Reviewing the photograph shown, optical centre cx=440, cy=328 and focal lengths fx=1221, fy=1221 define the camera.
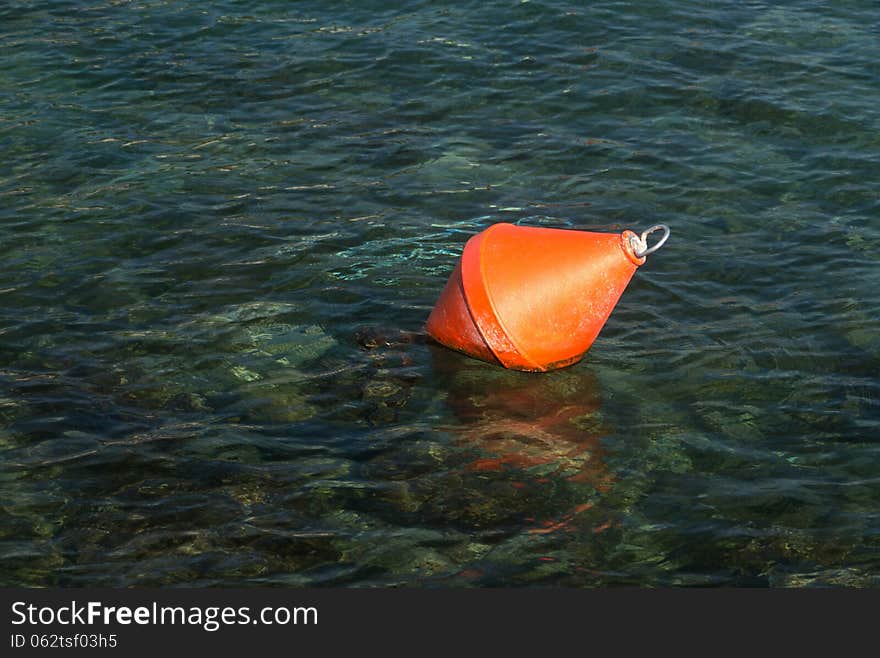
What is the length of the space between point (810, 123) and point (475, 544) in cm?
726

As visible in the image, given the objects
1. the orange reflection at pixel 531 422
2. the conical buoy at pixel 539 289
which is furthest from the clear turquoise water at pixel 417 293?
the conical buoy at pixel 539 289

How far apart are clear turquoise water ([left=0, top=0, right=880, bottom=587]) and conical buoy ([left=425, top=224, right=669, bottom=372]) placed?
1.11 feet

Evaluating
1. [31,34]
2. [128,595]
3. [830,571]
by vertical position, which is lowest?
[830,571]

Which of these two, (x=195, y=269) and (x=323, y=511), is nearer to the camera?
(x=323, y=511)

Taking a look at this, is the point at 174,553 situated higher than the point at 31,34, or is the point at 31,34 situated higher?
the point at 31,34

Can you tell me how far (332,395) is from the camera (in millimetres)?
8383

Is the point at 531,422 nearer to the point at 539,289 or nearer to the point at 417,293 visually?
the point at 539,289

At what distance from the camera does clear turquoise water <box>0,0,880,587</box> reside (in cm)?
707

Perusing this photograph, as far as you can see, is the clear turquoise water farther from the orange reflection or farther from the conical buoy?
the conical buoy

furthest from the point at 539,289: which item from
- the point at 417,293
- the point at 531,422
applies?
the point at 417,293

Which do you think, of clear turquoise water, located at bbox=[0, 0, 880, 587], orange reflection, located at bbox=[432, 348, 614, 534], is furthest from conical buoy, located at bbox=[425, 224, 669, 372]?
clear turquoise water, located at bbox=[0, 0, 880, 587]

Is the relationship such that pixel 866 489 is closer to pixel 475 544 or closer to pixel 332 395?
pixel 475 544

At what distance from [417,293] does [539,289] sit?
5.75ft

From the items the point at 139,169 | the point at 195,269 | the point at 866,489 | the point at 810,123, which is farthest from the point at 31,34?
the point at 866,489
